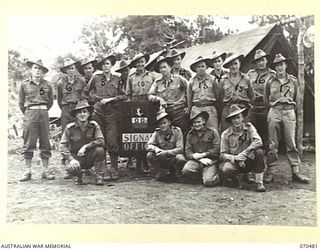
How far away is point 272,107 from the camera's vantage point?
9.02ft

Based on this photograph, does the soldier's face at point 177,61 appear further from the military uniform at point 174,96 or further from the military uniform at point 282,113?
the military uniform at point 282,113

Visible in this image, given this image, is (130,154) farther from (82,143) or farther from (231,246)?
(231,246)

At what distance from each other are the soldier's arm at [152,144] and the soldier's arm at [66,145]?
44cm

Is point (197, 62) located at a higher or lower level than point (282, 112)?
higher

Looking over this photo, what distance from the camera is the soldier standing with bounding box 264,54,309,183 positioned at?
272 cm

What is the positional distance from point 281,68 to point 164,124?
739mm

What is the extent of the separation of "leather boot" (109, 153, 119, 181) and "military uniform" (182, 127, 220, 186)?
1.25 feet

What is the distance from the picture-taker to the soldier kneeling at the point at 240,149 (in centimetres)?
271

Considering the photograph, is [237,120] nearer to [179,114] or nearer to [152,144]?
[179,114]

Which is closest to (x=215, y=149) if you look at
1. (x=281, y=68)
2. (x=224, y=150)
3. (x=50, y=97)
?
(x=224, y=150)

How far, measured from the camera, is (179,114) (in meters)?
2.77

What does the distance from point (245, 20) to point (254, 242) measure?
1236 mm

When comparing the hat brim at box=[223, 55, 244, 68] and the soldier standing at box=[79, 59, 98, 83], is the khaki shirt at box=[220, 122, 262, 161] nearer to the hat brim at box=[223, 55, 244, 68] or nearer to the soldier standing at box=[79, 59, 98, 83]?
the hat brim at box=[223, 55, 244, 68]

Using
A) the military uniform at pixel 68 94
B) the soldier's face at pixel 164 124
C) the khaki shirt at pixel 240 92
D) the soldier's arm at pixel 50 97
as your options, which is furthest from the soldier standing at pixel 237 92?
the soldier's arm at pixel 50 97
